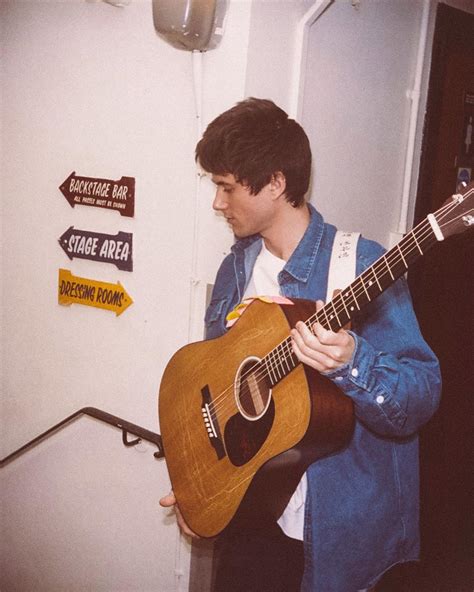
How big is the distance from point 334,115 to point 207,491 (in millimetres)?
1506

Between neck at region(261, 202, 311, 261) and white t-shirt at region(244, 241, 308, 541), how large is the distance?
4cm

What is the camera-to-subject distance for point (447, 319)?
295cm

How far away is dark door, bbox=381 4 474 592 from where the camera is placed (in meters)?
2.77

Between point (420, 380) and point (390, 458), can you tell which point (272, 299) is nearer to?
point (420, 380)

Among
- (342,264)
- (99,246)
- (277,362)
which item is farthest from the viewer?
(99,246)

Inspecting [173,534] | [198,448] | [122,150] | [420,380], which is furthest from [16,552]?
[420,380]

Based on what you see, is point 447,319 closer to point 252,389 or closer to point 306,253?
point 306,253

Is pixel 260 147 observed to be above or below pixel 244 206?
above

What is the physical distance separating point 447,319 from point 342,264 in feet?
5.25

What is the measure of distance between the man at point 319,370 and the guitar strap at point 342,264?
2 cm

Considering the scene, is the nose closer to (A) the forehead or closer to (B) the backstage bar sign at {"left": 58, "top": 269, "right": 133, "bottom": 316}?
(A) the forehead

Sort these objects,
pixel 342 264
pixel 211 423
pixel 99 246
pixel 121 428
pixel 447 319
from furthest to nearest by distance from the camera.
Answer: pixel 447 319, pixel 99 246, pixel 121 428, pixel 211 423, pixel 342 264

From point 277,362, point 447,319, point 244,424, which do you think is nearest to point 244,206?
point 277,362

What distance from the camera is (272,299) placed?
1.51 meters
